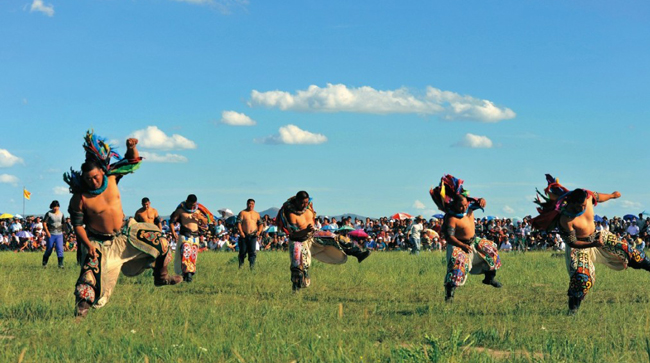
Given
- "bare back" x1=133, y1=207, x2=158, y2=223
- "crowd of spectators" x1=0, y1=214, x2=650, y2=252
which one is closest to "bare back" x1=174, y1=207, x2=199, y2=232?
"bare back" x1=133, y1=207, x2=158, y2=223

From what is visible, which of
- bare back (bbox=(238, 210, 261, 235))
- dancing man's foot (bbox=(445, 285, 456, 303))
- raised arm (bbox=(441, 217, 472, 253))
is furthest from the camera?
bare back (bbox=(238, 210, 261, 235))

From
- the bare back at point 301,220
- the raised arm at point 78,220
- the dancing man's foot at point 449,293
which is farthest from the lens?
the bare back at point 301,220

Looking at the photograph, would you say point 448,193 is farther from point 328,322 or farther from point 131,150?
point 131,150

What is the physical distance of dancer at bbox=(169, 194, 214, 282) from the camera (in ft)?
49.7

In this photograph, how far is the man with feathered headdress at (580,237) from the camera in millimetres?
10508

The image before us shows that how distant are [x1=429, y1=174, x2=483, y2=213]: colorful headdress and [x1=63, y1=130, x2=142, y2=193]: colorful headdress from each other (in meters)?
4.88

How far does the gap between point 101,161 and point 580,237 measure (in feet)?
21.3

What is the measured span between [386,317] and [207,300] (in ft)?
11.5

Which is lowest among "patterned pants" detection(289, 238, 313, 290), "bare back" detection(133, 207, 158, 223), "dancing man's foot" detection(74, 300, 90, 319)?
"dancing man's foot" detection(74, 300, 90, 319)

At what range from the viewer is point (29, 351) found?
7391mm

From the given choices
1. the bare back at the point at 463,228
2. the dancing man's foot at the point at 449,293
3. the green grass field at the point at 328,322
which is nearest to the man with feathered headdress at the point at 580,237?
the green grass field at the point at 328,322

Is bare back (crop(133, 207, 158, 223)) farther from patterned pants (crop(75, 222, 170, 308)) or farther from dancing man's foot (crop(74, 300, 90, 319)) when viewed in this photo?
dancing man's foot (crop(74, 300, 90, 319))

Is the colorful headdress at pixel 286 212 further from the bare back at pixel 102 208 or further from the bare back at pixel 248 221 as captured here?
the bare back at pixel 248 221

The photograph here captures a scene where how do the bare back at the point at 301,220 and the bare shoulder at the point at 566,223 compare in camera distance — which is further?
the bare back at the point at 301,220
